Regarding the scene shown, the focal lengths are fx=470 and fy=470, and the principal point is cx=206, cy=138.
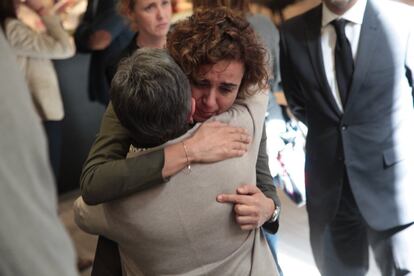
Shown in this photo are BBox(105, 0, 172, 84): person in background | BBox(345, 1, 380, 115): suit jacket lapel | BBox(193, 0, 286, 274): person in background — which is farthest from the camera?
BBox(105, 0, 172, 84): person in background

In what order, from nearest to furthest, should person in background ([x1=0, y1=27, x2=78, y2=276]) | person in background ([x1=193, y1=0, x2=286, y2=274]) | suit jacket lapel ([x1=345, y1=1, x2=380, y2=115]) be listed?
person in background ([x1=0, y1=27, x2=78, y2=276]) < suit jacket lapel ([x1=345, y1=1, x2=380, y2=115]) < person in background ([x1=193, y1=0, x2=286, y2=274])

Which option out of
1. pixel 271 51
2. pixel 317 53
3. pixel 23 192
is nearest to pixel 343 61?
pixel 317 53

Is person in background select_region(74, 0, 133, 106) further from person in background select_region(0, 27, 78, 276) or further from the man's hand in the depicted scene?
person in background select_region(0, 27, 78, 276)

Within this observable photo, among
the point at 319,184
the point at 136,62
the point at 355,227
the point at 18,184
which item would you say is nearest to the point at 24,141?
the point at 18,184

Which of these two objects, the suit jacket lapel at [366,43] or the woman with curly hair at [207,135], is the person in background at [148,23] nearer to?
the suit jacket lapel at [366,43]

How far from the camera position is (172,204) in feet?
2.98

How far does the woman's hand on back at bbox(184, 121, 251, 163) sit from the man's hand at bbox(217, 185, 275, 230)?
8 centimetres

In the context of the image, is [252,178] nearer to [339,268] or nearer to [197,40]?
[197,40]

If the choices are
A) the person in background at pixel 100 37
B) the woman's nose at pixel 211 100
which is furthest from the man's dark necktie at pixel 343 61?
the person in background at pixel 100 37

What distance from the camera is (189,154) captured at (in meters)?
0.92

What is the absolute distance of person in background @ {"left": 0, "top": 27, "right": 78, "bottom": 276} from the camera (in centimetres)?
49

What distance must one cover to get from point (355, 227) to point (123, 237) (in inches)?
51.4

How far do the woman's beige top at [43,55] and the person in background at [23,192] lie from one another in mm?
2187

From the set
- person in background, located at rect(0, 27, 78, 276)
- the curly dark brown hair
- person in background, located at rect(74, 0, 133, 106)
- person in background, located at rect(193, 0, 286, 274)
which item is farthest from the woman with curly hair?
person in background, located at rect(74, 0, 133, 106)
